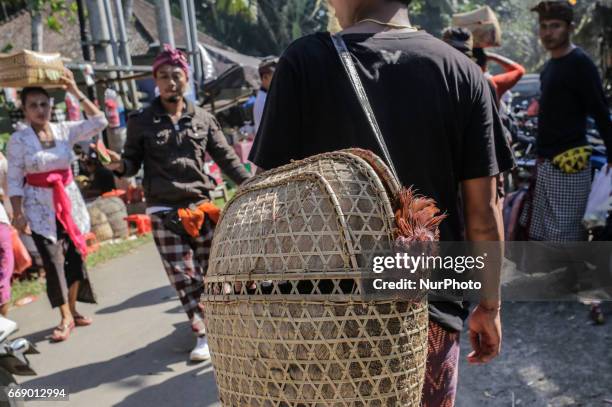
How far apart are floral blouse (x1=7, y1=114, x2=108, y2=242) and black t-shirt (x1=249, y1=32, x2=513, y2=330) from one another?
127 inches

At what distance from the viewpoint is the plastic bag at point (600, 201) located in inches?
160

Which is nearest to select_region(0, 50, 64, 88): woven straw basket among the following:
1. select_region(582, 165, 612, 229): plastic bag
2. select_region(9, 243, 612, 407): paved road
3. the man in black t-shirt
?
select_region(9, 243, 612, 407): paved road

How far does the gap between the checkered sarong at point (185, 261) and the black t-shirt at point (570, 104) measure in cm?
250

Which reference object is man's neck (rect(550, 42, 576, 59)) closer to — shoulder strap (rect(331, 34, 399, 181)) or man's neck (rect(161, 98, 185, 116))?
man's neck (rect(161, 98, 185, 116))

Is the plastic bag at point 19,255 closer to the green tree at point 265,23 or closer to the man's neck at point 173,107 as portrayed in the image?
the man's neck at point 173,107

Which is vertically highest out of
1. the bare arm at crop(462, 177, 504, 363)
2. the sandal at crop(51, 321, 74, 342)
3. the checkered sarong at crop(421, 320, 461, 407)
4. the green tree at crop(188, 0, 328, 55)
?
the green tree at crop(188, 0, 328, 55)

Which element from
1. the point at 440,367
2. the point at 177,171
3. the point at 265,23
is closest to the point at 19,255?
the point at 177,171

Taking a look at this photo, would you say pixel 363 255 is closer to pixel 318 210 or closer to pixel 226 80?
pixel 318 210

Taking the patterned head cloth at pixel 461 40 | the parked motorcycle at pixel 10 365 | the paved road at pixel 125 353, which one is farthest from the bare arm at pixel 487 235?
the parked motorcycle at pixel 10 365

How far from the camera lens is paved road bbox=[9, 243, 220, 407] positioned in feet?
11.8

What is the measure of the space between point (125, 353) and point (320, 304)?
11.4ft

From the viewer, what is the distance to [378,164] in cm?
128

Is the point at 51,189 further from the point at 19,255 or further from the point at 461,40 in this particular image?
the point at 461,40

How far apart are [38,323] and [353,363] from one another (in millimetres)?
4609
